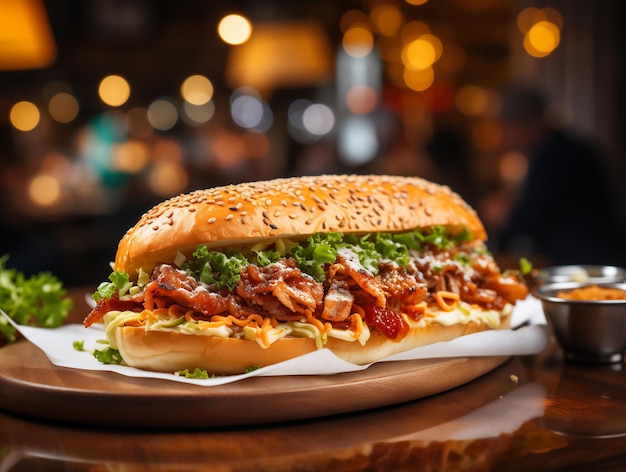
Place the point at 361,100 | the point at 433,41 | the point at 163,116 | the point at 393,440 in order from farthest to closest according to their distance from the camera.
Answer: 1. the point at 361,100
2. the point at 433,41
3. the point at 163,116
4. the point at 393,440

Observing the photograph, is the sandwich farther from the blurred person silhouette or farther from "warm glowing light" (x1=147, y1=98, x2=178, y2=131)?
"warm glowing light" (x1=147, y1=98, x2=178, y2=131)

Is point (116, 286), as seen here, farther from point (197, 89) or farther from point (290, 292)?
point (197, 89)

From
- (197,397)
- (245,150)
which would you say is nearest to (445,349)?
(197,397)

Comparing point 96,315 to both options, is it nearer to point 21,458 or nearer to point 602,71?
point 21,458

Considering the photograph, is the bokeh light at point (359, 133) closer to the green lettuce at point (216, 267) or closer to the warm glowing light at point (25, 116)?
the warm glowing light at point (25, 116)

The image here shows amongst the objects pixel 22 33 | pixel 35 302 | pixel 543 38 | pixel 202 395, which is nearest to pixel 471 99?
pixel 543 38

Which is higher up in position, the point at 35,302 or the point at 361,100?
the point at 35,302

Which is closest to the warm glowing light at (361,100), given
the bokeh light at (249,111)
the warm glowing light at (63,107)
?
the bokeh light at (249,111)

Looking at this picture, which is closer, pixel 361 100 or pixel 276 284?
pixel 276 284
